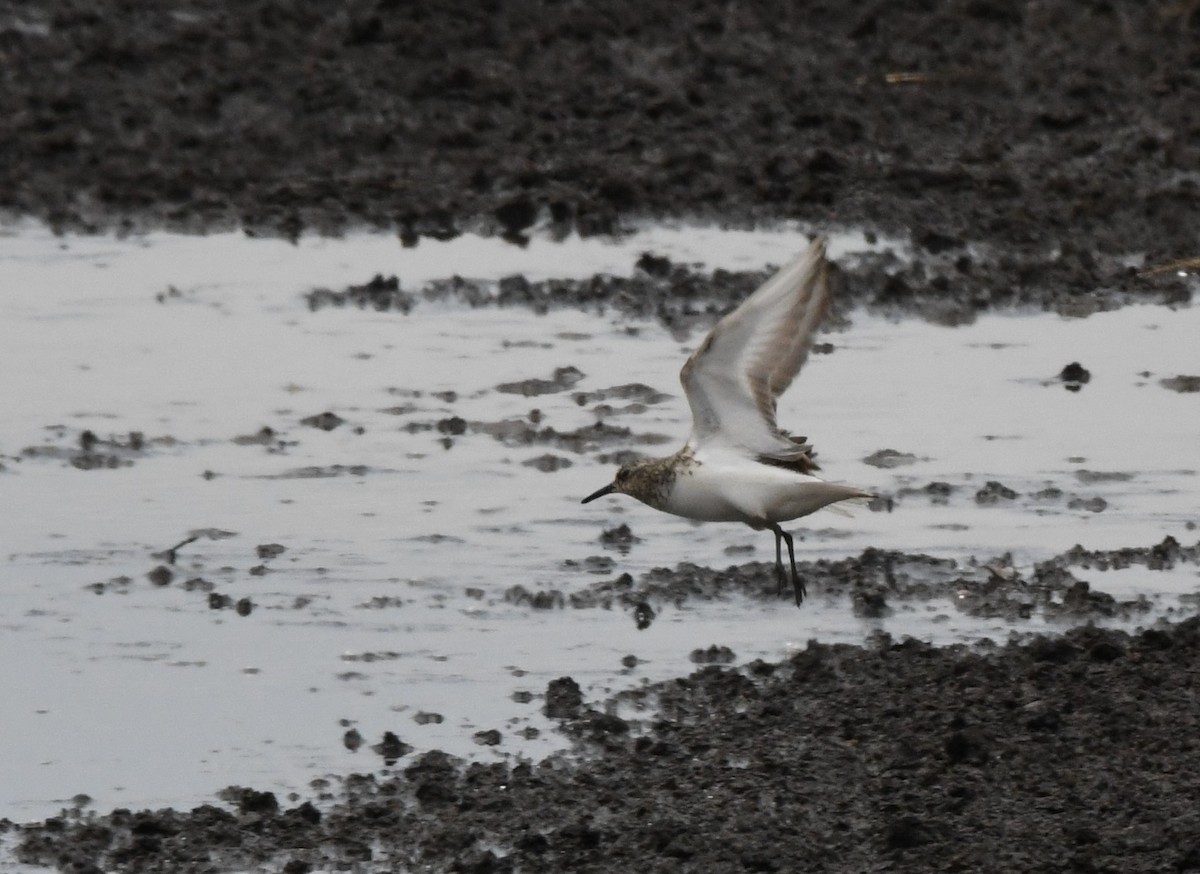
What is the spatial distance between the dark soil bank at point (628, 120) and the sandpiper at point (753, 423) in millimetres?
5444

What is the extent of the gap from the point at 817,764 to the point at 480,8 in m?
13.0

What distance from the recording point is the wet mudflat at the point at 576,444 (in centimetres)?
788

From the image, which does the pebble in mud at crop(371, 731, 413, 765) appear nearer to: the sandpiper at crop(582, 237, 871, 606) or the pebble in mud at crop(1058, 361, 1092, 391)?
the sandpiper at crop(582, 237, 871, 606)

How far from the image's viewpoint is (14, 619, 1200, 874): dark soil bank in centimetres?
731

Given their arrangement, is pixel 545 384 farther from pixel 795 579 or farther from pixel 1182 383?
pixel 795 579

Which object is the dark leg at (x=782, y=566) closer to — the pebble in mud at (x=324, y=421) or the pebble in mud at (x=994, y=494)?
the pebble in mud at (x=994, y=494)

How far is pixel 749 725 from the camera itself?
8.39 meters

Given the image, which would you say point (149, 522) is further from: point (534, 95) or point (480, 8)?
point (480, 8)

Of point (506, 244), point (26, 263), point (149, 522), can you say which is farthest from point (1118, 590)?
point (26, 263)

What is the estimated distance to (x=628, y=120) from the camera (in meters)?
17.6

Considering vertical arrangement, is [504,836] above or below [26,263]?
below

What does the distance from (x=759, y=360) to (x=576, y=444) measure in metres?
3.12

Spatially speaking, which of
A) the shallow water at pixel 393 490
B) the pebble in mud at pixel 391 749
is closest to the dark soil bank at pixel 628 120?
the shallow water at pixel 393 490

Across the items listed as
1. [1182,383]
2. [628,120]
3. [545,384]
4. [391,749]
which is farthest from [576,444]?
[628,120]
